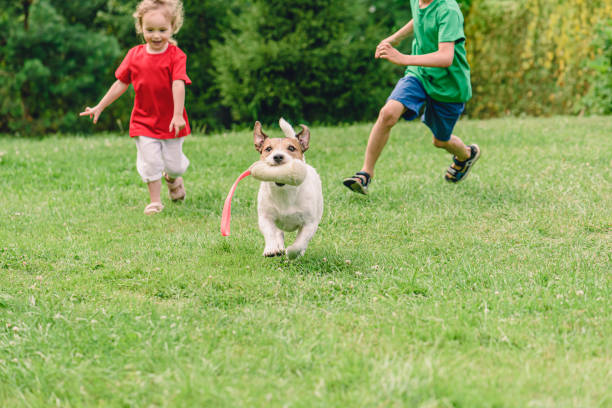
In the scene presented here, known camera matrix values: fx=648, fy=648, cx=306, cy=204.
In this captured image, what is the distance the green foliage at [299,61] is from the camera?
49.3 ft

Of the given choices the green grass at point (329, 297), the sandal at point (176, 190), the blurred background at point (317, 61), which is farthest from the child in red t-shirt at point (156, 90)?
the blurred background at point (317, 61)

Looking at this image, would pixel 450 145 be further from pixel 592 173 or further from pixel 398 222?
pixel 592 173

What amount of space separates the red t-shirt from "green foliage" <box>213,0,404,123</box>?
8.90 meters

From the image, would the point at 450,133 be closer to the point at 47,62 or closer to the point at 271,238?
the point at 271,238

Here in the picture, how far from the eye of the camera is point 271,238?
416 centimetres

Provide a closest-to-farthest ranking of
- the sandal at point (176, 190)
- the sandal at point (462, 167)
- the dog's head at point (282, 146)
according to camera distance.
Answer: the dog's head at point (282, 146)
the sandal at point (462, 167)
the sandal at point (176, 190)

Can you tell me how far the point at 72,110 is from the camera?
1878cm

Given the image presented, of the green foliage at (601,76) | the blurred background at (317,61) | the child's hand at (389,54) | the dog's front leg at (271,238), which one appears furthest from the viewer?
the blurred background at (317,61)

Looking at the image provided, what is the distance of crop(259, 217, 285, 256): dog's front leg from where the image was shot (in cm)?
411

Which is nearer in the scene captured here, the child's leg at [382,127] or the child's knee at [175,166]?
the child's leg at [382,127]

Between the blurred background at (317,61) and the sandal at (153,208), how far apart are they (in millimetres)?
7400

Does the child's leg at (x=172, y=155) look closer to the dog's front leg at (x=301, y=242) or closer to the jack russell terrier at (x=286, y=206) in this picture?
the jack russell terrier at (x=286, y=206)

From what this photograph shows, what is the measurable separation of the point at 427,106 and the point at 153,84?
8.43 feet

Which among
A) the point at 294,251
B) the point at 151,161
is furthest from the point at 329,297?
the point at 151,161
